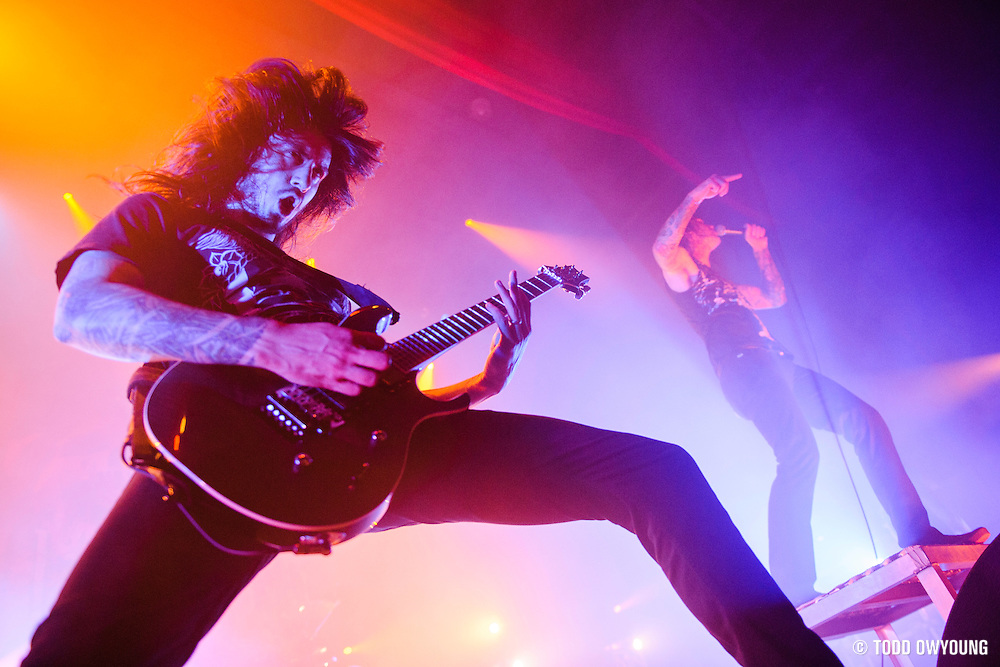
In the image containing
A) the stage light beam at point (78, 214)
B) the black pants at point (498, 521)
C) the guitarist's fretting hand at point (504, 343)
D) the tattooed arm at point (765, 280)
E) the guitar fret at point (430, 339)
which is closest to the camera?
the black pants at point (498, 521)

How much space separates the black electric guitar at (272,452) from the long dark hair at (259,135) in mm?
1222

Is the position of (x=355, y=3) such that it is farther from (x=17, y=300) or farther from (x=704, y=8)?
(x=17, y=300)

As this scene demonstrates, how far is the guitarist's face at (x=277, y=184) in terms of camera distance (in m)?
2.22

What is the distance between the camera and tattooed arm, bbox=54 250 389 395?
4.08 ft

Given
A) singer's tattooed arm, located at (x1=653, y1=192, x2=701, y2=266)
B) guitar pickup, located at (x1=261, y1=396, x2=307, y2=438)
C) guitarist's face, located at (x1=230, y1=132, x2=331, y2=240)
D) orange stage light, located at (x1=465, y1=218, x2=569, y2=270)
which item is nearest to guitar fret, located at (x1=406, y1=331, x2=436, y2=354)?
guitar pickup, located at (x1=261, y1=396, x2=307, y2=438)

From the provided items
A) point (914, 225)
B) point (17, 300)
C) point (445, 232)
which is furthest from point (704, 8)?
point (17, 300)

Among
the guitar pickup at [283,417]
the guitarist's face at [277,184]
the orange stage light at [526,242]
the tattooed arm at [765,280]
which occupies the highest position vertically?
the orange stage light at [526,242]

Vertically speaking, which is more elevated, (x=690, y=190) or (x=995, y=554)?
(x=690, y=190)

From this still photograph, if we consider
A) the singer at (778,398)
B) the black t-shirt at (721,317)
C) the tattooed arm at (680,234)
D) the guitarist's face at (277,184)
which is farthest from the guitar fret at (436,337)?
the tattooed arm at (680,234)

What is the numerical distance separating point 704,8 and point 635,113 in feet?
3.67

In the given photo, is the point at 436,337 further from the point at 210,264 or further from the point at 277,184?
the point at 277,184

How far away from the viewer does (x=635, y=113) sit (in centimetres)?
536

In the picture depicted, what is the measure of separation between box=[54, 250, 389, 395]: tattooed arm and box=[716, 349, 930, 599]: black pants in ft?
9.09

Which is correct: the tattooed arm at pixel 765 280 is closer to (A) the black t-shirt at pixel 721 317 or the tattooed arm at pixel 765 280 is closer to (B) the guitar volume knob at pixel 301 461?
(A) the black t-shirt at pixel 721 317
